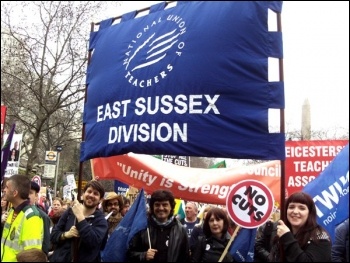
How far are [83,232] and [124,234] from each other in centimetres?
39

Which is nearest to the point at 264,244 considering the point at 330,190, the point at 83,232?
the point at 330,190

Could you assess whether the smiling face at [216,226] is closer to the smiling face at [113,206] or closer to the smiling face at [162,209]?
the smiling face at [162,209]

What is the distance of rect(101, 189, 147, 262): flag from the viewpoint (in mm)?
4320

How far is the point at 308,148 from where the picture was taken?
750cm

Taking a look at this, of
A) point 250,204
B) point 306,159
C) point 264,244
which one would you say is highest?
point 306,159

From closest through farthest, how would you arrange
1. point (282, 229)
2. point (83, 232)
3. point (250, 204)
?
point (282, 229)
point (250, 204)
point (83, 232)

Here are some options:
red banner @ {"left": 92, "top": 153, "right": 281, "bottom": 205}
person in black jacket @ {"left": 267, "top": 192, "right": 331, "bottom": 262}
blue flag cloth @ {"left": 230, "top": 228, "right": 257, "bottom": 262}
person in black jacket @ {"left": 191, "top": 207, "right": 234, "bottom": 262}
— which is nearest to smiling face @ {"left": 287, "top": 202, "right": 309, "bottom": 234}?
person in black jacket @ {"left": 267, "top": 192, "right": 331, "bottom": 262}

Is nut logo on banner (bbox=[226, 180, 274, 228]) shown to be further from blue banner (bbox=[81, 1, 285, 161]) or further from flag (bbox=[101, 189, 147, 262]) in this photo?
flag (bbox=[101, 189, 147, 262])

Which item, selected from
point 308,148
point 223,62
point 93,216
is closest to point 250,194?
point 223,62

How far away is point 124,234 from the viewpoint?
439 cm

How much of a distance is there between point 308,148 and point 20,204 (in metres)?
4.49

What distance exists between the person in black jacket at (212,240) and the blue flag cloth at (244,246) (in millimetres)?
176

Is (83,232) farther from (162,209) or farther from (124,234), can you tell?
(162,209)

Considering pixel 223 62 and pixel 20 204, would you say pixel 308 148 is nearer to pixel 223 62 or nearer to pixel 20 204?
pixel 223 62
